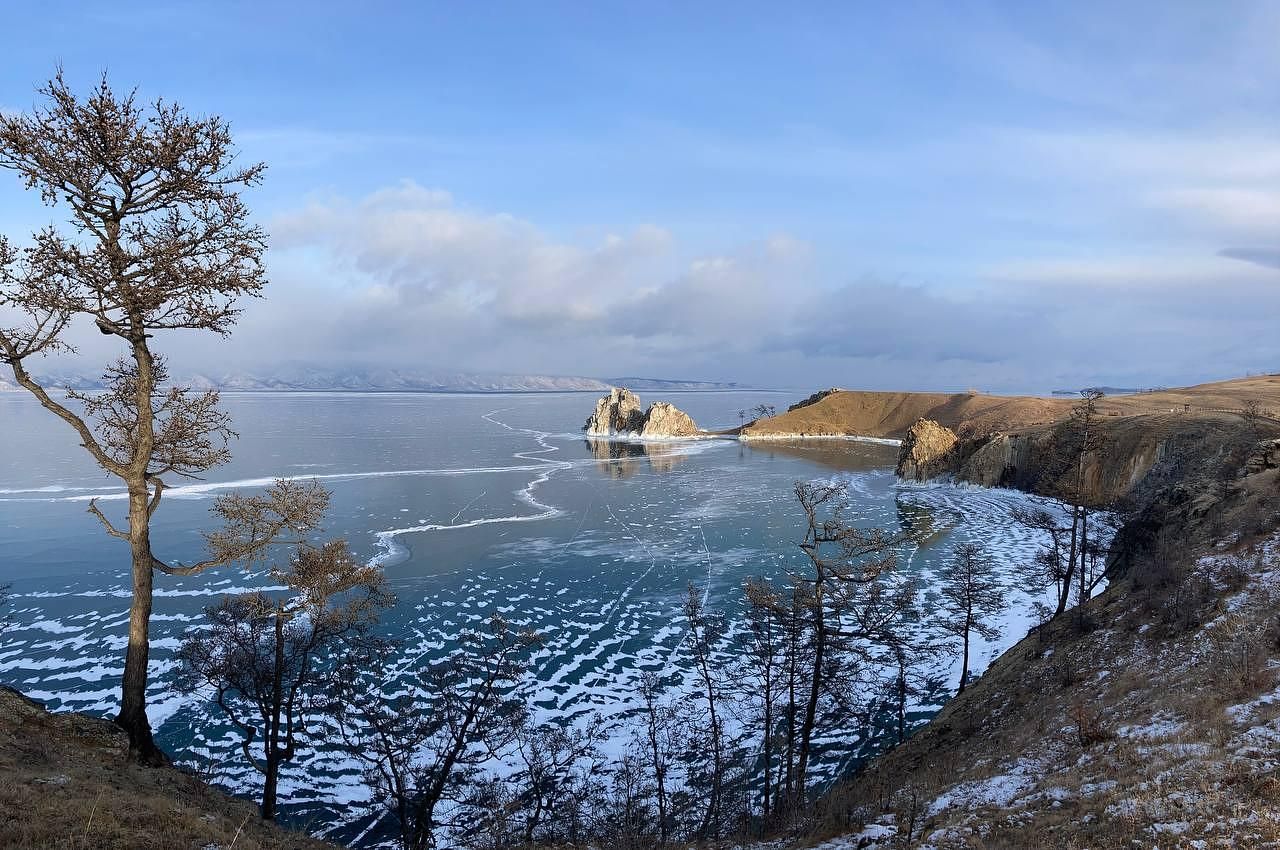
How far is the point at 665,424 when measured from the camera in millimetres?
148000

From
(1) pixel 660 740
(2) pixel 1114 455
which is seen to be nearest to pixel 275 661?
(1) pixel 660 740

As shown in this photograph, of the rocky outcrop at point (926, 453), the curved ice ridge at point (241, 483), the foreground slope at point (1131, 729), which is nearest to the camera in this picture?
the foreground slope at point (1131, 729)

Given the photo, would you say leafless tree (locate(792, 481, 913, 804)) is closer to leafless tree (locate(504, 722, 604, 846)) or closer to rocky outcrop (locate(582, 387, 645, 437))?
leafless tree (locate(504, 722, 604, 846))

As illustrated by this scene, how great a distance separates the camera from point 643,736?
21312 mm

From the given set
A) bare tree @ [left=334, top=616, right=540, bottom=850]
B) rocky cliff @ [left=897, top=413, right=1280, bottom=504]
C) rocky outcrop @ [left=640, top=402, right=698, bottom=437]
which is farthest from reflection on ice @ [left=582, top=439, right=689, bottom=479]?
bare tree @ [left=334, top=616, right=540, bottom=850]

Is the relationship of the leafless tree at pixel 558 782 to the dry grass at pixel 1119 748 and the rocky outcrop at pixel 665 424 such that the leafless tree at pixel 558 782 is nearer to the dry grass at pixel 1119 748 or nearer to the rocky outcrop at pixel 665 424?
the dry grass at pixel 1119 748

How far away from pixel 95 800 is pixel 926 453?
85.3m

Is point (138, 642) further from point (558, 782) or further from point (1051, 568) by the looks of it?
point (1051, 568)

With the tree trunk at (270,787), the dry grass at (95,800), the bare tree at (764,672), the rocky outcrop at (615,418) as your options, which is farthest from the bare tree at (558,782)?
the rocky outcrop at (615,418)

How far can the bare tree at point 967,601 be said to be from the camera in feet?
86.6

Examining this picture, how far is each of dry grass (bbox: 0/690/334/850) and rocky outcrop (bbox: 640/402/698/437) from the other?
133266mm

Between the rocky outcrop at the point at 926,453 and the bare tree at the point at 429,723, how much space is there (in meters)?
66.7

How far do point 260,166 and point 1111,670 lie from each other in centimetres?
2158

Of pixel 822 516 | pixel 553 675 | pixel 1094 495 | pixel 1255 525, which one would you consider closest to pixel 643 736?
pixel 553 675
